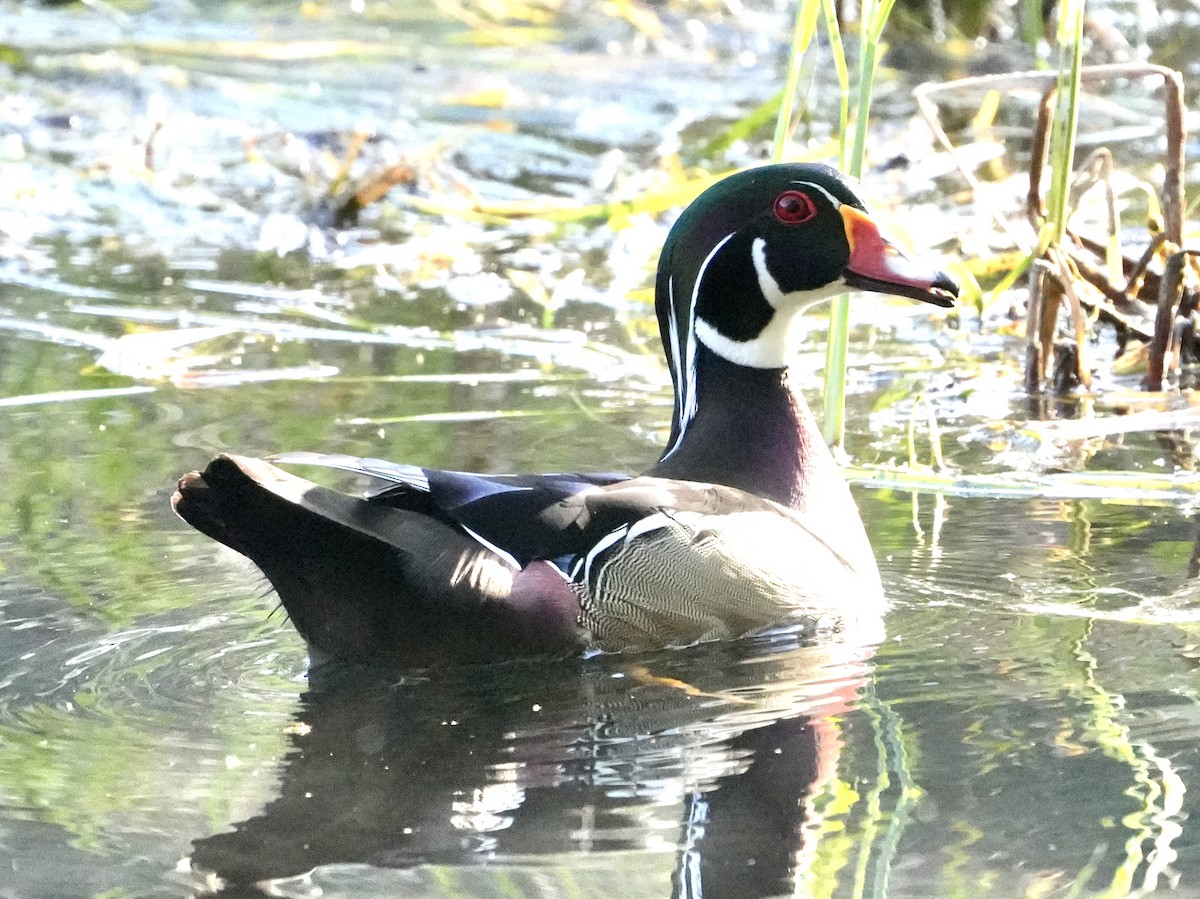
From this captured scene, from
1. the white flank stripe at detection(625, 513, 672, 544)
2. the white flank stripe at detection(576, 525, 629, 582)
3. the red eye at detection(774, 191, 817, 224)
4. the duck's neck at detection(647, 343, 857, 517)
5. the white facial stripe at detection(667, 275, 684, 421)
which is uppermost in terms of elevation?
the red eye at detection(774, 191, 817, 224)

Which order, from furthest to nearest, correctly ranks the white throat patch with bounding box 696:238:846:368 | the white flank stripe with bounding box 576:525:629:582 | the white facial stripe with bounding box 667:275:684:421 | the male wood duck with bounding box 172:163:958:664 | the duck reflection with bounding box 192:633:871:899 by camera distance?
1. the white facial stripe with bounding box 667:275:684:421
2. the white throat patch with bounding box 696:238:846:368
3. the white flank stripe with bounding box 576:525:629:582
4. the male wood duck with bounding box 172:163:958:664
5. the duck reflection with bounding box 192:633:871:899

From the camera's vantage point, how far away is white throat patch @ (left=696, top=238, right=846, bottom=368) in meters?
4.94

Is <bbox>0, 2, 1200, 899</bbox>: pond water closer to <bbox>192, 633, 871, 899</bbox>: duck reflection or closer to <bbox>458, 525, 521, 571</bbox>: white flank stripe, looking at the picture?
<bbox>192, 633, 871, 899</bbox>: duck reflection

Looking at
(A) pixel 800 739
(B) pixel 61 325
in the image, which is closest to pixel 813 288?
(A) pixel 800 739

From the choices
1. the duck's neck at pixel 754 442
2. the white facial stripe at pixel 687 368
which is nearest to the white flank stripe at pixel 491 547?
the duck's neck at pixel 754 442

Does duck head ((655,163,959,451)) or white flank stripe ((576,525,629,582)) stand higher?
duck head ((655,163,959,451))

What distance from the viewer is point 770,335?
5.00 meters

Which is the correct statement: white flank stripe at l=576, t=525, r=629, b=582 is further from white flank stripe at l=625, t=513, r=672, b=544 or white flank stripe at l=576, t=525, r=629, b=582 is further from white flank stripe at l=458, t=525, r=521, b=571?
white flank stripe at l=458, t=525, r=521, b=571

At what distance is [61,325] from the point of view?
24.8ft

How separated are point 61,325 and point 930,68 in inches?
261

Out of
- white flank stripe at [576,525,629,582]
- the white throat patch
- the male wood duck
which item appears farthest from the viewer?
the white throat patch

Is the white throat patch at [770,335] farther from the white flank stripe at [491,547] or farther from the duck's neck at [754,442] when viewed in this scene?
the white flank stripe at [491,547]

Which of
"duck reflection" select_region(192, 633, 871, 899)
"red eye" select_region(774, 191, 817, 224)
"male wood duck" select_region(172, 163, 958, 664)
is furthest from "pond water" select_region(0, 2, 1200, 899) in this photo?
"red eye" select_region(774, 191, 817, 224)

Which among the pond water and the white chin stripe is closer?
the pond water
